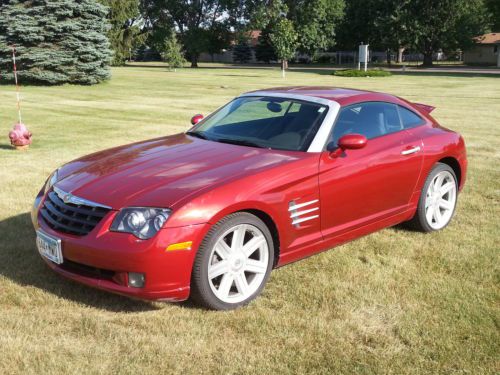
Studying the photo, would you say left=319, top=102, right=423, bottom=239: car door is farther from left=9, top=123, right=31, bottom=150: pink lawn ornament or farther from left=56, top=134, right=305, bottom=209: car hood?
left=9, top=123, right=31, bottom=150: pink lawn ornament

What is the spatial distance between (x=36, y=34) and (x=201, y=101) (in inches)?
429

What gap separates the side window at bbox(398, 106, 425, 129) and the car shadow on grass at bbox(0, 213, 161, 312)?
3.00 metres

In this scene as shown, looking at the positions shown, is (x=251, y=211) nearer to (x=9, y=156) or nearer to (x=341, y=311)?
(x=341, y=311)

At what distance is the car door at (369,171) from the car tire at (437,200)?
0.30 m

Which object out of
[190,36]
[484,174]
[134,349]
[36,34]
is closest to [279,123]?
[134,349]

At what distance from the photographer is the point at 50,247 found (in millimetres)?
4035

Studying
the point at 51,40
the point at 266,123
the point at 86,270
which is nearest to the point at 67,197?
the point at 86,270

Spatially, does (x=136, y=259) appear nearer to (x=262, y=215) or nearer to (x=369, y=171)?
(x=262, y=215)

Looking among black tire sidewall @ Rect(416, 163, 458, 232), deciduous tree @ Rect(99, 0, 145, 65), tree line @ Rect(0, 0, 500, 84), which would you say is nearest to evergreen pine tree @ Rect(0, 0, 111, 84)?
tree line @ Rect(0, 0, 500, 84)

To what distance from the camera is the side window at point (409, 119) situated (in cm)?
554

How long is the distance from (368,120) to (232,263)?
202 cm

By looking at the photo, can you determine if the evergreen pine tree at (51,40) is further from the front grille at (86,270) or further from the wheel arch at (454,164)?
the front grille at (86,270)

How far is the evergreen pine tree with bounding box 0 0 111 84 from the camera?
2711cm

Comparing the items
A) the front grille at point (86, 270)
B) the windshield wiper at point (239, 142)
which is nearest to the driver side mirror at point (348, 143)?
the windshield wiper at point (239, 142)
